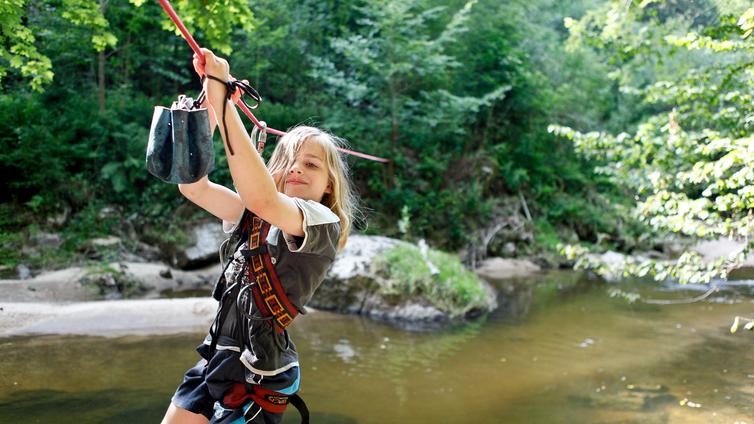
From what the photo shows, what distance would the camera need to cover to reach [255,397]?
201 cm

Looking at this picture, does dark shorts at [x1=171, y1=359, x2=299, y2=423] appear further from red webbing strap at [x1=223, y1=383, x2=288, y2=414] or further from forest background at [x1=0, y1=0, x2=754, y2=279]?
forest background at [x1=0, y1=0, x2=754, y2=279]

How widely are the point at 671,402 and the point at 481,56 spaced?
11.1 metres

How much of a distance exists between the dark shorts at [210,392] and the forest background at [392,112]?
4.22 metres

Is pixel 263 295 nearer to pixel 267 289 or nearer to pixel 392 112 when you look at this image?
pixel 267 289

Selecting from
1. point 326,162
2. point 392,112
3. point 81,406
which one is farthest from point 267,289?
point 392,112

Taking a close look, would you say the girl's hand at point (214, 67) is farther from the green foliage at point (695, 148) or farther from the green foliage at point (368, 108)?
the green foliage at point (368, 108)

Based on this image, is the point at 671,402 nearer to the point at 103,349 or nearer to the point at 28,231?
the point at 103,349

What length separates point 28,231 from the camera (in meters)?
10.0

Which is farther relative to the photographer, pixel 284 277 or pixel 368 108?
pixel 368 108

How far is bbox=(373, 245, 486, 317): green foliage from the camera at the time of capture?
8.85 metres

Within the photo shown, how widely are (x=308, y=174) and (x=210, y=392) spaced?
30.7 inches

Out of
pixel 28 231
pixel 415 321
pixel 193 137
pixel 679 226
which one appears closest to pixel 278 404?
pixel 193 137

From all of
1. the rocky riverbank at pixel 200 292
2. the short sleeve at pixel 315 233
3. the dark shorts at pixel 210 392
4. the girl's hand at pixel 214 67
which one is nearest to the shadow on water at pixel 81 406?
the rocky riverbank at pixel 200 292

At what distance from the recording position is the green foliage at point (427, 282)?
8.85 metres
